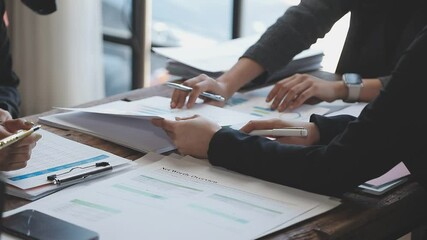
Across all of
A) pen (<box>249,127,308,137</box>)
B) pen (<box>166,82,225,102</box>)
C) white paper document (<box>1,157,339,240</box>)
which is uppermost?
pen (<box>166,82,225,102</box>)

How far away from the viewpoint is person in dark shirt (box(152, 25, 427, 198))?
1075 mm

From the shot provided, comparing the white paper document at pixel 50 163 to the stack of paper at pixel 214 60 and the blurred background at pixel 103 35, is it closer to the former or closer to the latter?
the stack of paper at pixel 214 60

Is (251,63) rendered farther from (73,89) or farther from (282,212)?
(73,89)

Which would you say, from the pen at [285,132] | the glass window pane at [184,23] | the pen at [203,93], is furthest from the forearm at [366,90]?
the glass window pane at [184,23]

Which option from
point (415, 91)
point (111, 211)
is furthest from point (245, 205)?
point (415, 91)

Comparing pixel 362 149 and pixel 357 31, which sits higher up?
pixel 357 31

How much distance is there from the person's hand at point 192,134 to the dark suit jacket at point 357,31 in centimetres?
53

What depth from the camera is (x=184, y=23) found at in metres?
3.70

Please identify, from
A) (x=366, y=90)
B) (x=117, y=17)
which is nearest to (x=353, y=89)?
(x=366, y=90)

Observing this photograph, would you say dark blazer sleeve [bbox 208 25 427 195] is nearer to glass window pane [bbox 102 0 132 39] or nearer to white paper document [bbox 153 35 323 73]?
white paper document [bbox 153 35 323 73]

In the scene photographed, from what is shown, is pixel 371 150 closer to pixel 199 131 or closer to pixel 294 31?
pixel 199 131

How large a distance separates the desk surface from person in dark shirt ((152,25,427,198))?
31mm

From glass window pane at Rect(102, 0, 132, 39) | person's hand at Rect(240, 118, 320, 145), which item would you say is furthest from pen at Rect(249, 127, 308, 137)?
glass window pane at Rect(102, 0, 132, 39)

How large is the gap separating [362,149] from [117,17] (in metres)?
2.77
